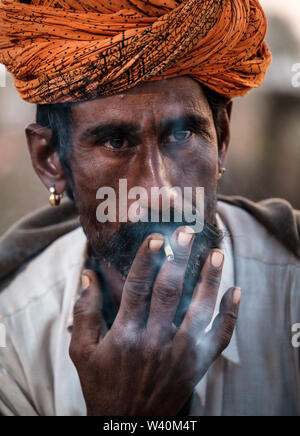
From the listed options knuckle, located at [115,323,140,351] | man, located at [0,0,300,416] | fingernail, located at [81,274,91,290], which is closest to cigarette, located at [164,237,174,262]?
man, located at [0,0,300,416]

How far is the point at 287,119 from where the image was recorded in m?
0.87

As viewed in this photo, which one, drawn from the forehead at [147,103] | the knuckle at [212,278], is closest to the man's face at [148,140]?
the forehead at [147,103]

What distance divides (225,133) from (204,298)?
1.10 feet

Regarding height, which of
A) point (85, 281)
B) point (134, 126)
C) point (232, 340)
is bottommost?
point (232, 340)

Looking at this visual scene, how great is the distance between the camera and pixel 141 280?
0.76 metres

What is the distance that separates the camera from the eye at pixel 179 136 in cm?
78

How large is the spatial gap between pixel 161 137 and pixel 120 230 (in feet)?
0.62

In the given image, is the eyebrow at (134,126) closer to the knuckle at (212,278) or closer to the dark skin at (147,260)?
the dark skin at (147,260)

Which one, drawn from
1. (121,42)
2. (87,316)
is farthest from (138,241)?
(121,42)

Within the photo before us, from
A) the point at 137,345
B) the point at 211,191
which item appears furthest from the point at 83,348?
the point at 211,191

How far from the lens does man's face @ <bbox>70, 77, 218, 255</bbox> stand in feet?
2.48

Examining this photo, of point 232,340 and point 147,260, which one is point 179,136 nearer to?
point 147,260

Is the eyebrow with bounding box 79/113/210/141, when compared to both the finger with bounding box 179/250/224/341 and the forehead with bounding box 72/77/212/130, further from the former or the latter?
the finger with bounding box 179/250/224/341
